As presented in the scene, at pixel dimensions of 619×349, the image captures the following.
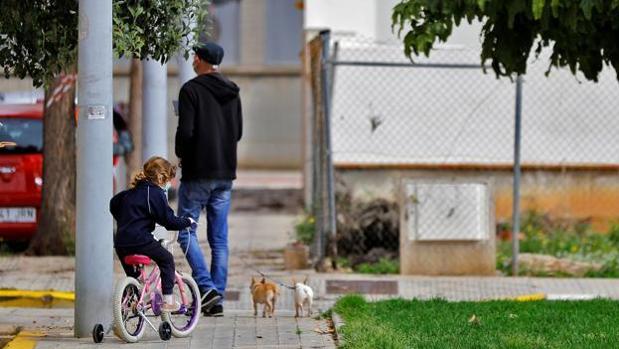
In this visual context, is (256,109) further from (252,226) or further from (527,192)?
(527,192)

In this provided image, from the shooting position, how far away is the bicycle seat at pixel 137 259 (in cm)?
812

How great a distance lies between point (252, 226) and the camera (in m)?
17.0

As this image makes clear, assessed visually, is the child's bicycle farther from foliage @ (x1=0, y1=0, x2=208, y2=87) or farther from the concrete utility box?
the concrete utility box

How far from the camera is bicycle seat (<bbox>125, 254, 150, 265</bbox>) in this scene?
26.6 ft

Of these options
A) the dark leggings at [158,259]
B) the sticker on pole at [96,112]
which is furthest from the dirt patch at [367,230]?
the sticker on pole at [96,112]

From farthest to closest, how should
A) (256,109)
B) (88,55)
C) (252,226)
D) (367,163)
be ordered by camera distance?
(256,109)
(252,226)
(367,163)
(88,55)

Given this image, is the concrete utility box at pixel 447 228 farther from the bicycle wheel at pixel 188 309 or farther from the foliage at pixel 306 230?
the bicycle wheel at pixel 188 309

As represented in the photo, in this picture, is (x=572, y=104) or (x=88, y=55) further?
(x=572, y=104)

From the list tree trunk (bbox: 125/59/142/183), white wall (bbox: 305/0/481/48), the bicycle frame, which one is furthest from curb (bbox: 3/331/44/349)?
white wall (bbox: 305/0/481/48)

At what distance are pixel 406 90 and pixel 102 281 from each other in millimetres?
6938

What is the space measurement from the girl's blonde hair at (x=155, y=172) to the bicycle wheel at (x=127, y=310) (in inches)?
23.8

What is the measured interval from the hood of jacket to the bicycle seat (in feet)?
6.08

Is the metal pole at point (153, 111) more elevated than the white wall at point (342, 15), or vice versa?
the white wall at point (342, 15)

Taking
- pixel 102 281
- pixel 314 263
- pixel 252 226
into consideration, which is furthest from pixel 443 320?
pixel 252 226
